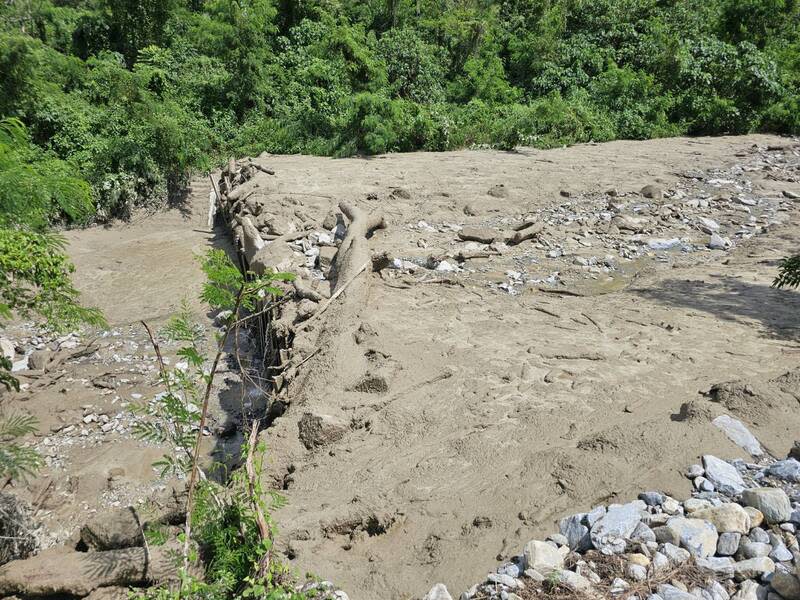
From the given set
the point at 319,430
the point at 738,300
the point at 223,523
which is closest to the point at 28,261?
the point at 223,523

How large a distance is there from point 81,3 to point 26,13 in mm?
3609

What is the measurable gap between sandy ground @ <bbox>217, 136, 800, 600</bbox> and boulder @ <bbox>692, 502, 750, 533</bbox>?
0.37 m

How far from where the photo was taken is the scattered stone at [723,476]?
3.06 metres

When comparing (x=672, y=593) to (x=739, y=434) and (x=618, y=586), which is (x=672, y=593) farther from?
→ (x=739, y=434)

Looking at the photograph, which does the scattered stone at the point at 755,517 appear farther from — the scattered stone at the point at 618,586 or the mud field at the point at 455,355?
the scattered stone at the point at 618,586

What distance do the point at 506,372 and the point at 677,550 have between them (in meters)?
2.17

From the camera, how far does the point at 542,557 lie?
273 centimetres

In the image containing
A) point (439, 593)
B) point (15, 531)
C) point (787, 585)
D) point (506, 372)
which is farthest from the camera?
point (506, 372)

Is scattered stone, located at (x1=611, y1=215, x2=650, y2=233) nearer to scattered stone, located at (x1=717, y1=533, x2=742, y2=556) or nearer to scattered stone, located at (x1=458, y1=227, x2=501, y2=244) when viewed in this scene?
scattered stone, located at (x1=458, y1=227, x2=501, y2=244)

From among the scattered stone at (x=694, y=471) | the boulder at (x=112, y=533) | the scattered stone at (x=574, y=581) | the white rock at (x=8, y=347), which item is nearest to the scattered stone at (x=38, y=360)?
the white rock at (x=8, y=347)

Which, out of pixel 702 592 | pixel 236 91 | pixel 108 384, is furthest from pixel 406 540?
pixel 236 91

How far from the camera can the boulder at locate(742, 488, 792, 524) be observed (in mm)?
2764

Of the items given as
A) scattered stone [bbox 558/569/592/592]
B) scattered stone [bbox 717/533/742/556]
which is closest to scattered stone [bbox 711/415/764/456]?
scattered stone [bbox 717/533/742/556]

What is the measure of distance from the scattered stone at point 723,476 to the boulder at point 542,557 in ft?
3.11
